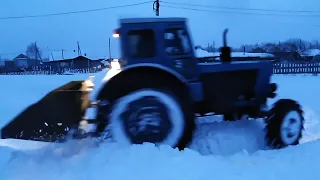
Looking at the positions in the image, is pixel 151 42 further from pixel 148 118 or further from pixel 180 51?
pixel 148 118

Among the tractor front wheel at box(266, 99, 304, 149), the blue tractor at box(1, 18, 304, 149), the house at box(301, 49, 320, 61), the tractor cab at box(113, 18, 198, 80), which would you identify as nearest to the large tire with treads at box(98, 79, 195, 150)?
the blue tractor at box(1, 18, 304, 149)

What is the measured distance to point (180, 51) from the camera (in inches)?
243

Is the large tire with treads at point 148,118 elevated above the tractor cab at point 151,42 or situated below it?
below

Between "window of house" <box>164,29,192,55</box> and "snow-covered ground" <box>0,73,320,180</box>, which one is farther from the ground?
"window of house" <box>164,29,192,55</box>

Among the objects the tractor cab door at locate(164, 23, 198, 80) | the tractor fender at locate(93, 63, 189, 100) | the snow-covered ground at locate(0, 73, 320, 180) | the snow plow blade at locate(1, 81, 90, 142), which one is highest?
the tractor cab door at locate(164, 23, 198, 80)

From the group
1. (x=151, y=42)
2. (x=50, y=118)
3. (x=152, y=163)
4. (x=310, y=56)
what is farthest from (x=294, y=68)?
(x=310, y=56)

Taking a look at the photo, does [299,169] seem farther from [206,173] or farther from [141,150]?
[141,150]

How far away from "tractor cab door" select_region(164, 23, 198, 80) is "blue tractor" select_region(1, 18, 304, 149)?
0.02 metres

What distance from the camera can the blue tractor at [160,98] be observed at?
556 centimetres

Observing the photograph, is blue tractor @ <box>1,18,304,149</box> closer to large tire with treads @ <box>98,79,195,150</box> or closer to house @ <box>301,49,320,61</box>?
large tire with treads @ <box>98,79,195,150</box>

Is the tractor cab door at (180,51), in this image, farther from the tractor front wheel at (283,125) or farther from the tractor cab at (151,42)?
the tractor front wheel at (283,125)

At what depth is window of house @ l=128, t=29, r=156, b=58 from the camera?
234 inches

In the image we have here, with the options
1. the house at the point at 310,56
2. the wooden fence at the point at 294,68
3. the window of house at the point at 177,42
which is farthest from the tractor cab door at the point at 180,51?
the house at the point at 310,56

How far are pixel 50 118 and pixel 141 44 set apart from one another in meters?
2.13
